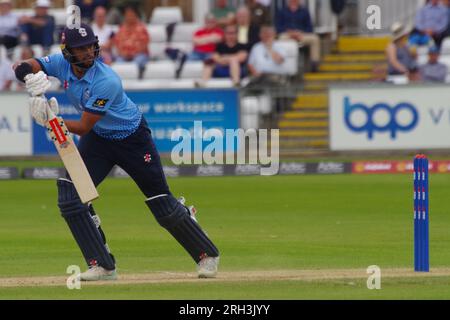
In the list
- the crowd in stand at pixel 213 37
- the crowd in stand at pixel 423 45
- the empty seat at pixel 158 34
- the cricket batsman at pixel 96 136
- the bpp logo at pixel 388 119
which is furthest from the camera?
the empty seat at pixel 158 34

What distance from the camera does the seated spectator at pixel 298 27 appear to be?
26.7 m

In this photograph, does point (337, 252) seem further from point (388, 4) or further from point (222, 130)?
point (388, 4)

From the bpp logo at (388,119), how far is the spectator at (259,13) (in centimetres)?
434

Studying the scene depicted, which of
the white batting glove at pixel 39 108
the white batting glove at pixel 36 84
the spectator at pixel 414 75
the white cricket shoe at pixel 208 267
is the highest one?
the white batting glove at pixel 36 84

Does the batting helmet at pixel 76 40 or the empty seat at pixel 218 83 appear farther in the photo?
the empty seat at pixel 218 83

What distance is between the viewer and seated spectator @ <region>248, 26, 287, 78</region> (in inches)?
1003

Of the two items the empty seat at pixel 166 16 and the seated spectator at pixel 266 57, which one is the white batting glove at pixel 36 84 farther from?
the empty seat at pixel 166 16

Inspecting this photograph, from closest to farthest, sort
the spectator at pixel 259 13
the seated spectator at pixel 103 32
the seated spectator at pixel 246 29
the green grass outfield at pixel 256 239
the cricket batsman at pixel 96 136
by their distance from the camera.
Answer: the green grass outfield at pixel 256 239
the cricket batsman at pixel 96 136
the seated spectator at pixel 246 29
the seated spectator at pixel 103 32
the spectator at pixel 259 13

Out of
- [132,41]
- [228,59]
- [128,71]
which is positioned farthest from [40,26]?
[228,59]

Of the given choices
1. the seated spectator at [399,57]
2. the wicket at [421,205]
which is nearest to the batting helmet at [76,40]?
the wicket at [421,205]

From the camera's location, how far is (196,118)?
2342 centimetres

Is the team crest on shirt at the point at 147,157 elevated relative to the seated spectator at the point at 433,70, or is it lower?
elevated

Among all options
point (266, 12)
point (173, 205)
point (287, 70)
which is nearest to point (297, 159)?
point (287, 70)

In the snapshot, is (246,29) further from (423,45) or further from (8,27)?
(8,27)
